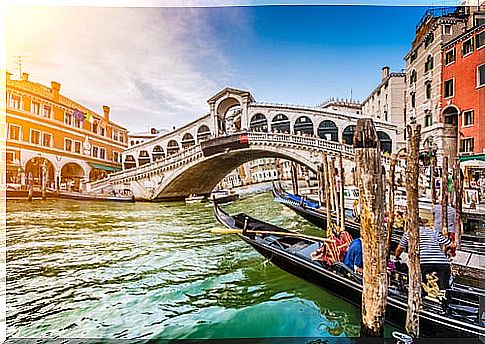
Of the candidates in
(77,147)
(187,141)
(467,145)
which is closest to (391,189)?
(467,145)

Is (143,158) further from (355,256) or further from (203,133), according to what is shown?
(355,256)

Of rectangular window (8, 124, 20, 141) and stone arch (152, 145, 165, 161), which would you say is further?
stone arch (152, 145, 165, 161)

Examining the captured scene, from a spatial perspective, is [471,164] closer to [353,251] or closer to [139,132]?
[353,251]

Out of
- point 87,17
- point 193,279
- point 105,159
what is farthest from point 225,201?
point 87,17

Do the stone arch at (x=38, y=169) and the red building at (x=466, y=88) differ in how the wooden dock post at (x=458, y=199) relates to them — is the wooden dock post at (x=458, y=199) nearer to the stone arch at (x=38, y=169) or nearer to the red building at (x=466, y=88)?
the red building at (x=466, y=88)

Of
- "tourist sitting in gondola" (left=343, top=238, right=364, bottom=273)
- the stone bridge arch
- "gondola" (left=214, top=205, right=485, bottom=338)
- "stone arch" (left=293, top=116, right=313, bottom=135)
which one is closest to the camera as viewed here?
"gondola" (left=214, top=205, right=485, bottom=338)

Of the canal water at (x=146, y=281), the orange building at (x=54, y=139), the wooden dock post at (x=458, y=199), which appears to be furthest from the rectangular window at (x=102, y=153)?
the wooden dock post at (x=458, y=199)

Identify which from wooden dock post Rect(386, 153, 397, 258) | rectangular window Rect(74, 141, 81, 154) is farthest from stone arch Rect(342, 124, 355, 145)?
rectangular window Rect(74, 141, 81, 154)

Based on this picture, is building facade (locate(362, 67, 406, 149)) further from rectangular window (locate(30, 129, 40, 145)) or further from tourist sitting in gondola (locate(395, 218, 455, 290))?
rectangular window (locate(30, 129, 40, 145))
